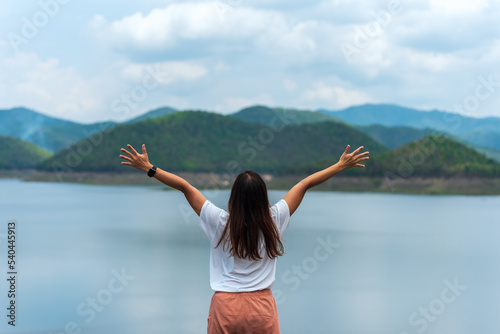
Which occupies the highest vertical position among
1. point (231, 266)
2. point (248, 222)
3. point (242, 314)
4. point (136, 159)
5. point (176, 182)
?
point (136, 159)

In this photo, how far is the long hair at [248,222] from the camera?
2.63m

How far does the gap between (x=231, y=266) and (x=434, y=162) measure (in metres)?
85.5

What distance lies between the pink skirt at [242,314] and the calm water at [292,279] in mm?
9736

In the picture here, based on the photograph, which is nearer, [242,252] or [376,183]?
[242,252]

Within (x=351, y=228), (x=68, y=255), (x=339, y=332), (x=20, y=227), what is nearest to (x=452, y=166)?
(x=351, y=228)

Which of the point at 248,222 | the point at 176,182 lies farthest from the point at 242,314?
the point at 176,182

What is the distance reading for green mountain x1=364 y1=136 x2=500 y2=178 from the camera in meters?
81.9

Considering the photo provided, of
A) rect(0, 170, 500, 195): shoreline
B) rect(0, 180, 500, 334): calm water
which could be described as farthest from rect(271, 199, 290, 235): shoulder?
rect(0, 170, 500, 195): shoreline

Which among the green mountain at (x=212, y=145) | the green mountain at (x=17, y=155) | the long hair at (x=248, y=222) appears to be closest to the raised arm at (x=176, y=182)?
the long hair at (x=248, y=222)

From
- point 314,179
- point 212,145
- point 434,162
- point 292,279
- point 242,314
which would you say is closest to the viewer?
point 242,314

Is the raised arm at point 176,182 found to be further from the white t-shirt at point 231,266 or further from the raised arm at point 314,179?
the raised arm at point 314,179

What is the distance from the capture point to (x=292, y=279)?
17.9 meters

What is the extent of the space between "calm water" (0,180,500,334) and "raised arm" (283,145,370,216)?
970cm

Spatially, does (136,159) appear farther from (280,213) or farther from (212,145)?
(212,145)
